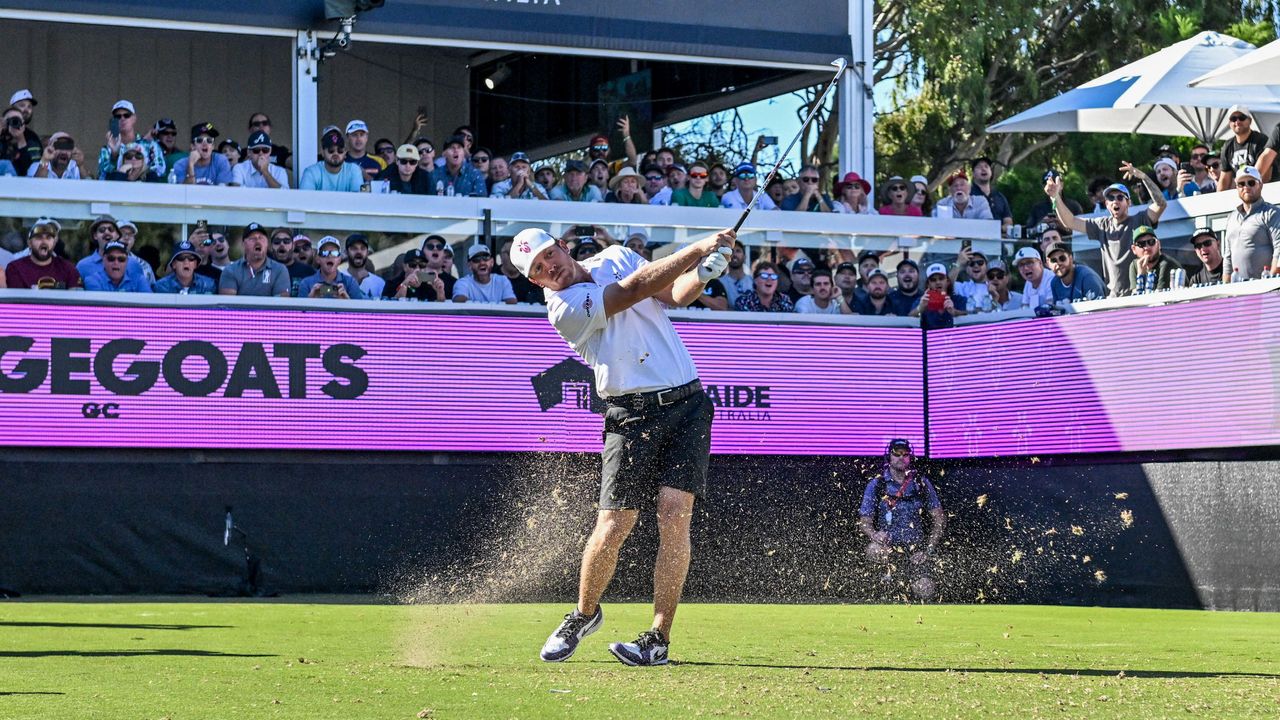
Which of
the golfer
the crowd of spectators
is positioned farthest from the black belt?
the crowd of spectators

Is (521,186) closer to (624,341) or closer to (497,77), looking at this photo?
(497,77)

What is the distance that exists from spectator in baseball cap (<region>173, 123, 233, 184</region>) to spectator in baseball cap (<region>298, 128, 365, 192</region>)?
77 cm

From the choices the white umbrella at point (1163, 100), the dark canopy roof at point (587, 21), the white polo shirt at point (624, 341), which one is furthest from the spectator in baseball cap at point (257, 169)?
the white polo shirt at point (624, 341)

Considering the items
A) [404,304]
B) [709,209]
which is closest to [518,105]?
[709,209]

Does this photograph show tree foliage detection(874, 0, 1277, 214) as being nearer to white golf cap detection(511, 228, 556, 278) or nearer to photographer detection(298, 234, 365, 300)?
photographer detection(298, 234, 365, 300)

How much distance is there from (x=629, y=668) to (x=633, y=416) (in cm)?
114

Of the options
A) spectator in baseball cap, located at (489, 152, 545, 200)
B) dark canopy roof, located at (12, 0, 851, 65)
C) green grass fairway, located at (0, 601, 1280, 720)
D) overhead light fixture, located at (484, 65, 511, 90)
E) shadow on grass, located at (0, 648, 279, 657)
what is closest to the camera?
green grass fairway, located at (0, 601, 1280, 720)

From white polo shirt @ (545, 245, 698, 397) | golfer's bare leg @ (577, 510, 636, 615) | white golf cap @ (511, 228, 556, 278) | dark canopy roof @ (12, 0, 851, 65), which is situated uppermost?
dark canopy roof @ (12, 0, 851, 65)

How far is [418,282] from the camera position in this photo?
16.0 m

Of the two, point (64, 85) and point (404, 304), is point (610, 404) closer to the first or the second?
point (404, 304)

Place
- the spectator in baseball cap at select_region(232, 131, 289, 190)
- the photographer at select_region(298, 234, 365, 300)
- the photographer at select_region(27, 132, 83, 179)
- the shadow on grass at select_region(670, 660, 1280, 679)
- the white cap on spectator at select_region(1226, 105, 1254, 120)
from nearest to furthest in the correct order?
the shadow on grass at select_region(670, 660, 1280, 679)
the photographer at select_region(298, 234, 365, 300)
the photographer at select_region(27, 132, 83, 179)
the white cap on spectator at select_region(1226, 105, 1254, 120)
the spectator in baseball cap at select_region(232, 131, 289, 190)

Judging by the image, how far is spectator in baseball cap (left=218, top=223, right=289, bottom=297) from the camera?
1538cm

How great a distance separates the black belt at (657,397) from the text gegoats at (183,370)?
803 centimetres

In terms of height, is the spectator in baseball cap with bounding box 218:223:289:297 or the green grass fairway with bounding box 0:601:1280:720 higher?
the spectator in baseball cap with bounding box 218:223:289:297
